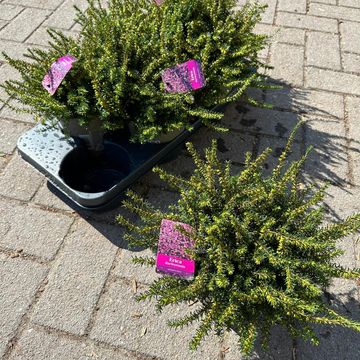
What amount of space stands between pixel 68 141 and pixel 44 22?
2.20m

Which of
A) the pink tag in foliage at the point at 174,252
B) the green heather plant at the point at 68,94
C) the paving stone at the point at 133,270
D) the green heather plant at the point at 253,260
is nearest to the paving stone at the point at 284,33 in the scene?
the green heather plant at the point at 68,94

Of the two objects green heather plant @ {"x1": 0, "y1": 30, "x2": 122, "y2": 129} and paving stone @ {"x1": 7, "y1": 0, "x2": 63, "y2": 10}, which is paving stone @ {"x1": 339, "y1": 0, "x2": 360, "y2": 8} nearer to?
paving stone @ {"x1": 7, "y1": 0, "x2": 63, "y2": 10}

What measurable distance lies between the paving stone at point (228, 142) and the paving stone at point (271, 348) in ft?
4.05

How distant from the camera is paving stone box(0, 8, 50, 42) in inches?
155

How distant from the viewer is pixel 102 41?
2.55 metres

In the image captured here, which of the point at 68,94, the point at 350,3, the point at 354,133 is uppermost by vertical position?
the point at 68,94

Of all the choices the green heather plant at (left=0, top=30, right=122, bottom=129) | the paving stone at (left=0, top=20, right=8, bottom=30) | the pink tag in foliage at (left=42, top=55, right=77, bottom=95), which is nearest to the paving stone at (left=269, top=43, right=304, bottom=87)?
the green heather plant at (left=0, top=30, right=122, bottom=129)

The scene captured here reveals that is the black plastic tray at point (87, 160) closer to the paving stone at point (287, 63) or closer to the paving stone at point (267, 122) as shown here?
the paving stone at point (267, 122)

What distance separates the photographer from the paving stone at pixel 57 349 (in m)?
2.01

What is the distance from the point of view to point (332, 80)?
11.7 ft

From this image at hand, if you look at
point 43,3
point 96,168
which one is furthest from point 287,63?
point 43,3

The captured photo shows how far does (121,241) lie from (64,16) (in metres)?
2.90

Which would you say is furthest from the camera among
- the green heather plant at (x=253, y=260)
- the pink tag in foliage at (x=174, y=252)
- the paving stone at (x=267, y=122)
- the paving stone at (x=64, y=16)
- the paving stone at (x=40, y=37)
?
the paving stone at (x=64, y=16)

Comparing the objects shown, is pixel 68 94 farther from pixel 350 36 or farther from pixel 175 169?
pixel 350 36
